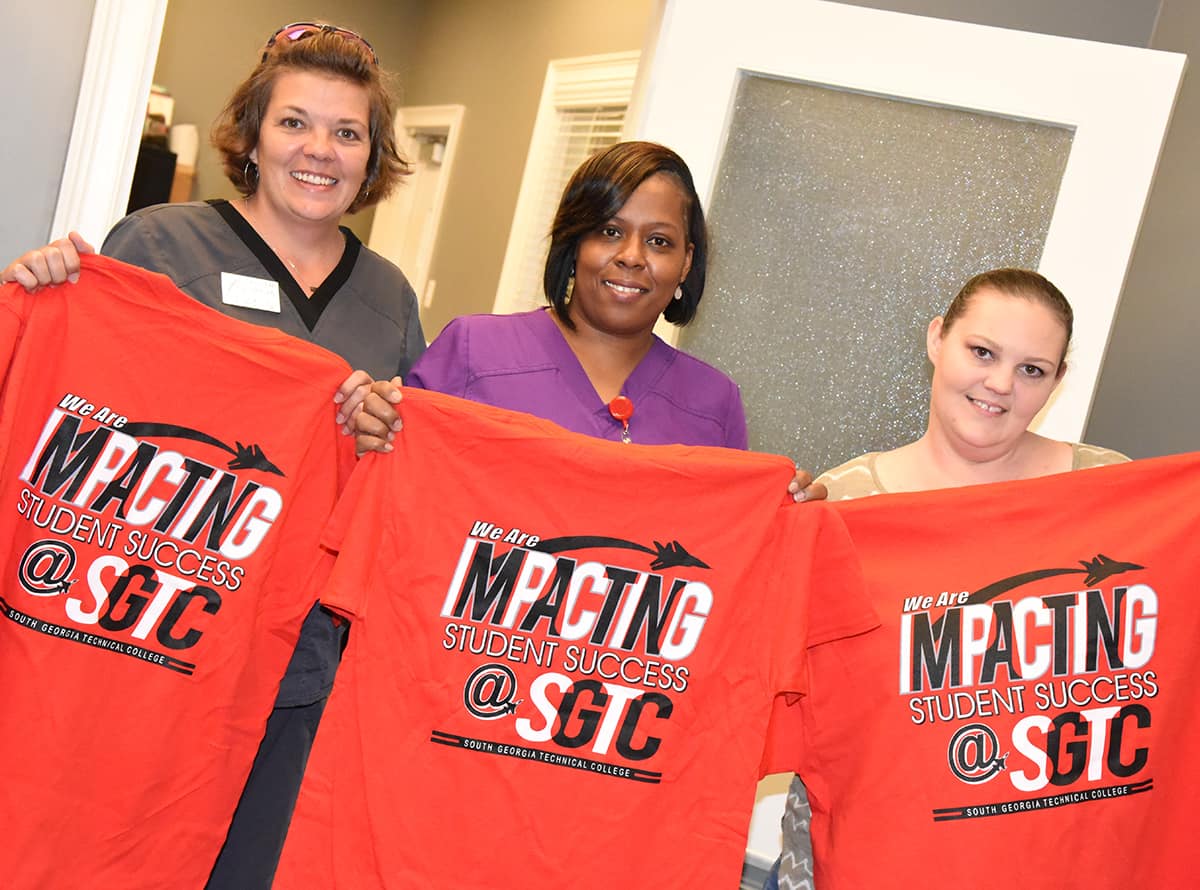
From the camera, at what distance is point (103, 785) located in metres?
1.59

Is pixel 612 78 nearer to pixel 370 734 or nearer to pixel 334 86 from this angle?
pixel 334 86

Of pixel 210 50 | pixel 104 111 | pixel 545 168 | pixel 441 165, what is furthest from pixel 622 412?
pixel 210 50

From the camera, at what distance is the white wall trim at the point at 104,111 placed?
251cm

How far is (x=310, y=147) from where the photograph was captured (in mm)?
1803

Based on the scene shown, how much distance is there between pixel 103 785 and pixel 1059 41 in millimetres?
2326

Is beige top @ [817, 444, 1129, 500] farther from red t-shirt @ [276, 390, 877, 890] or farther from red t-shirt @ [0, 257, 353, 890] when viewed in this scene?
red t-shirt @ [0, 257, 353, 890]

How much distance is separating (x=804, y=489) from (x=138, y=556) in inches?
37.5

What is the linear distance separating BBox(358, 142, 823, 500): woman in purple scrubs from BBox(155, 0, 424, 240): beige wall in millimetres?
5124

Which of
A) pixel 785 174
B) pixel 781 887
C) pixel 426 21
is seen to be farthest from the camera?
pixel 426 21

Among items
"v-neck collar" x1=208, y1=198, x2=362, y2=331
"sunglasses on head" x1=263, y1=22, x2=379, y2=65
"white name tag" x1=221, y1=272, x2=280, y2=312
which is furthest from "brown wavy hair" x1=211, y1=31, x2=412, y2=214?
"white name tag" x1=221, y1=272, x2=280, y2=312

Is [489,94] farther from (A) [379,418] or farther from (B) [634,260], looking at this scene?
(A) [379,418]

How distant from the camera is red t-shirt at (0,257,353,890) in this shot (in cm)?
156

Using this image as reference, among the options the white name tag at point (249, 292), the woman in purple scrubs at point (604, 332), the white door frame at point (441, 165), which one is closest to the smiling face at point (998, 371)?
the woman in purple scrubs at point (604, 332)

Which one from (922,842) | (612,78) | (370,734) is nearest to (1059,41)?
(922,842)
